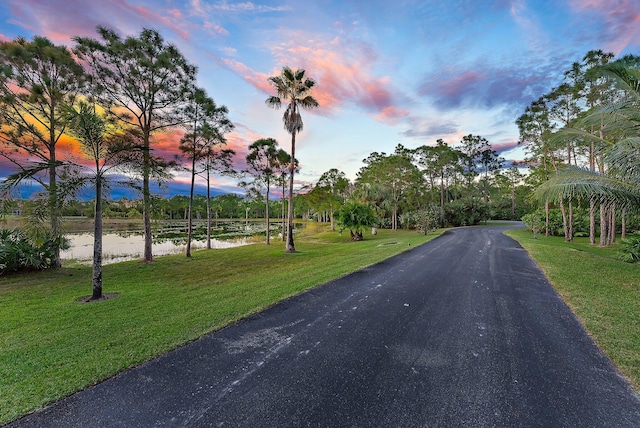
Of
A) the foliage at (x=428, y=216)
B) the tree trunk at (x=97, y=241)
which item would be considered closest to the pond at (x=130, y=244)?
the tree trunk at (x=97, y=241)

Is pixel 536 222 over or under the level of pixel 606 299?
over

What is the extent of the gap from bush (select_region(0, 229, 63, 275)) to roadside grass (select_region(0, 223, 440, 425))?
65 cm

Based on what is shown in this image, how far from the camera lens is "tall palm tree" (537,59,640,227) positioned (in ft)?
23.9

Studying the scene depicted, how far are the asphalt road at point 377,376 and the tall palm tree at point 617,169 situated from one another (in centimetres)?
499

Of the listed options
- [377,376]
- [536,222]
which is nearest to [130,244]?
[377,376]

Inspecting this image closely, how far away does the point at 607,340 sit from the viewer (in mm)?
4148

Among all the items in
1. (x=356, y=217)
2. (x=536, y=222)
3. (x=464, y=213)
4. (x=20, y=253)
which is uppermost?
(x=464, y=213)

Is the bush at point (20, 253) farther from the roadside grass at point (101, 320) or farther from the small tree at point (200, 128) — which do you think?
the small tree at point (200, 128)

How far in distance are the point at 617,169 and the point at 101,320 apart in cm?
1413

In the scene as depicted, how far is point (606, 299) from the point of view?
20.1 feet

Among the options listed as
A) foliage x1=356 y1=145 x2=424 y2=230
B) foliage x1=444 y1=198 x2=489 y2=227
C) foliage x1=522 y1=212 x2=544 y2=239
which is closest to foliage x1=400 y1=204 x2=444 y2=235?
foliage x1=356 y1=145 x2=424 y2=230

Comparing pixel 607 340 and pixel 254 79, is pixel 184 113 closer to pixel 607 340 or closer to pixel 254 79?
pixel 254 79

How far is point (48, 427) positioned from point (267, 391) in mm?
2008

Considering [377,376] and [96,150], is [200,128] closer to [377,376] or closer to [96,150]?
[96,150]
